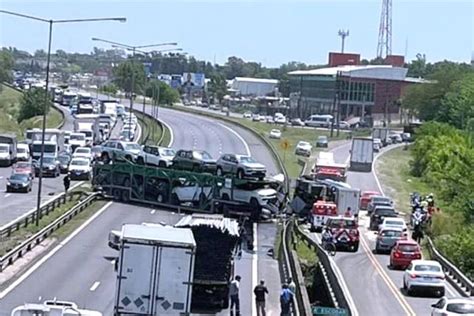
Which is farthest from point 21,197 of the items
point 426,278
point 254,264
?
point 426,278

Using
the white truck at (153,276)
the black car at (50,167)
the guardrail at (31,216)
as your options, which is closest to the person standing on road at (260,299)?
the white truck at (153,276)

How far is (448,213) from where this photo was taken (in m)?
70.6

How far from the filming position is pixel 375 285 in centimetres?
4497

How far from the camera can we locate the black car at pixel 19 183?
227 ft

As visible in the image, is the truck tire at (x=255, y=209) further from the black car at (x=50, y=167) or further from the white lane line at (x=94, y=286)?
the black car at (x=50, y=167)

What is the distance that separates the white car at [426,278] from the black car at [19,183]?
32.6 meters

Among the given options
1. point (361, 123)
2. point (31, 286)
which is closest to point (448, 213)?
point (31, 286)

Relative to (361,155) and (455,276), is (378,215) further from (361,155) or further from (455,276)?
(361,155)

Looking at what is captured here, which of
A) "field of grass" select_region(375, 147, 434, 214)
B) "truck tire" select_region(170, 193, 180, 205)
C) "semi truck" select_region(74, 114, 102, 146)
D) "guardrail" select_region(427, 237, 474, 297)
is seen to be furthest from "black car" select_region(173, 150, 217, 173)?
"semi truck" select_region(74, 114, 102, 146)

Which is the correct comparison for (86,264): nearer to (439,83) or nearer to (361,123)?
(439,83)

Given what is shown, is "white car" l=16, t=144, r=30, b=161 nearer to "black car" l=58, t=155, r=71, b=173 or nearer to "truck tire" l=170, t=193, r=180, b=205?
"black car" l=58, t=155, r=71, b=173

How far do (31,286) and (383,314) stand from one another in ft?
36.4

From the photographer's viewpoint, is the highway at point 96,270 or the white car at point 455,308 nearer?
the white car at point 455,308

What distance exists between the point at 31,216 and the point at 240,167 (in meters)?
12.4
